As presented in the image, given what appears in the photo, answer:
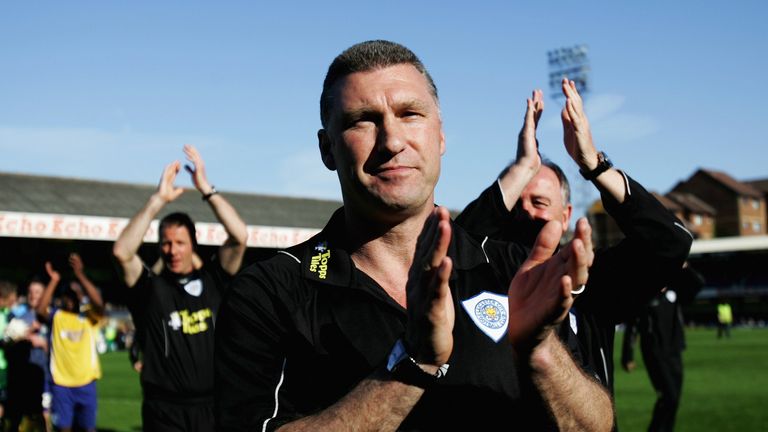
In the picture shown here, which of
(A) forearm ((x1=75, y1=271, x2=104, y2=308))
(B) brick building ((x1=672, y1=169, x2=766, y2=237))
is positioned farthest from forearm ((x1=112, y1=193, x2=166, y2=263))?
(B) brick building ((x1=672, y1=169, x2=766, y2=237))

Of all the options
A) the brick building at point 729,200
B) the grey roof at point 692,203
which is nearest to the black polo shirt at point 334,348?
the grey roof at point 692,203

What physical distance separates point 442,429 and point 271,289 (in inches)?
24.4

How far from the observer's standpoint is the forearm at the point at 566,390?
7.08 ft

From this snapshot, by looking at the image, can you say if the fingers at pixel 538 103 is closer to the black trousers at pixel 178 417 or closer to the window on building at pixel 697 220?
the black trousers at pixel 178 417

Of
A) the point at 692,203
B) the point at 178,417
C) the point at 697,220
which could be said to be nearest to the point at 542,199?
the point at 178,417

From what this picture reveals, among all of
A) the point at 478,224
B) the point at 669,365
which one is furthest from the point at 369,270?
the point at 669,365

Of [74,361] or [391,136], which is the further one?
[74,361]

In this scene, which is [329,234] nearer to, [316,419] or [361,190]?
[361,190]

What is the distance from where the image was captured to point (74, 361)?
455 inches

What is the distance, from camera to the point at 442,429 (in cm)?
240

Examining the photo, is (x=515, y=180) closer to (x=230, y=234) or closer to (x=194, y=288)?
(x=230, y=234)

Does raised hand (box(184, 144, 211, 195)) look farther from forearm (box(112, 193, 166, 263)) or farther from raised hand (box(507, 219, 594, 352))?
raised hand (box(507, 219, 594, 352))

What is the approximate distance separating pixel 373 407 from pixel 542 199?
278cm

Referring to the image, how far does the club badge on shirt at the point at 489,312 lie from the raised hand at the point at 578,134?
0.98 m
